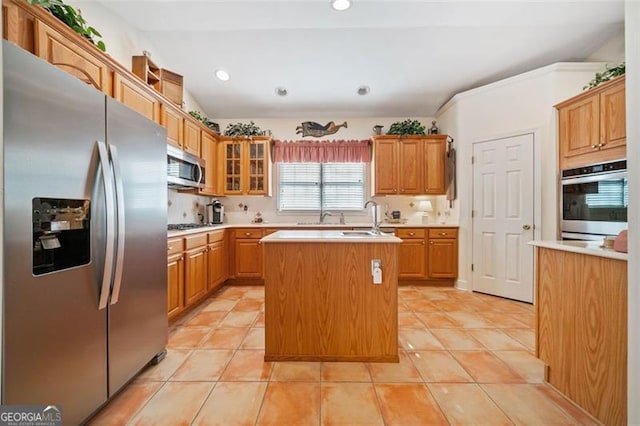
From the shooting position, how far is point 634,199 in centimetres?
106

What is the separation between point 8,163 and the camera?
40.6 inches

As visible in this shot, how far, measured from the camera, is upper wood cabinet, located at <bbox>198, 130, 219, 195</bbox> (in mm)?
3925

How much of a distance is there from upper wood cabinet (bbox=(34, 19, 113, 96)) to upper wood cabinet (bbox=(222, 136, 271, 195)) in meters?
2.34

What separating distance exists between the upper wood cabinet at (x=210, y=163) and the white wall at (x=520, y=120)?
145 inches

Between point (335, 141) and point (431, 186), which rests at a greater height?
point (335, 141)

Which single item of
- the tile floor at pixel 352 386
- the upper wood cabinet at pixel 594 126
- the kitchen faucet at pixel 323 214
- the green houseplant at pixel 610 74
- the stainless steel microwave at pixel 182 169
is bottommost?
the tile floor at pixel 352 386

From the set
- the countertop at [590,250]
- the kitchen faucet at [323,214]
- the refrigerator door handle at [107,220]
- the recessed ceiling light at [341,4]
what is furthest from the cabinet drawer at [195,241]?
the countertop at [590,250]

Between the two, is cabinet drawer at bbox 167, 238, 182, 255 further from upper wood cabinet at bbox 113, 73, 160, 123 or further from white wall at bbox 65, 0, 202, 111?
white wall at bbox 65, 0, 202, 111

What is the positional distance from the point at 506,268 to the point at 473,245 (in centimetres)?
48

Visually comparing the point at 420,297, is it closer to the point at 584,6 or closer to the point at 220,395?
the point at 220,395

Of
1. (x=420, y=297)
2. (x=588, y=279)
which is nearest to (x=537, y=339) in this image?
(x=588, y=279)

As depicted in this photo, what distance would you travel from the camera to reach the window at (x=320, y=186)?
4879mm

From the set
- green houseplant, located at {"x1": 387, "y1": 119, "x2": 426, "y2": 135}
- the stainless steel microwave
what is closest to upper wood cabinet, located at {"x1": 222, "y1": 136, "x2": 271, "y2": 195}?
the stainless steel microwave

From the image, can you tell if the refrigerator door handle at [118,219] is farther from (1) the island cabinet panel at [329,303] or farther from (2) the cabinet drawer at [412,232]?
(2) the cabinet drawer at [412,232]
